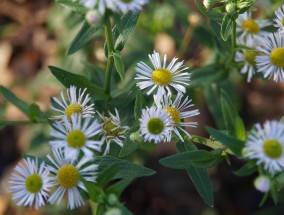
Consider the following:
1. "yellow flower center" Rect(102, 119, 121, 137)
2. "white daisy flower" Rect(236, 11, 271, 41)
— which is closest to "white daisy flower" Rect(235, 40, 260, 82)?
"white daisy flower" Rect(236, 11, 271, 41)

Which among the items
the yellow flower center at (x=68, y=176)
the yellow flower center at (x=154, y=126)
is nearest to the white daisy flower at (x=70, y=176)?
the yellow flower center at (x=68, y=176)

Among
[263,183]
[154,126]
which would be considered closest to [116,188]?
[154,126]

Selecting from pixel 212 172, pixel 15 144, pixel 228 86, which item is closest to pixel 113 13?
pixel 228 86

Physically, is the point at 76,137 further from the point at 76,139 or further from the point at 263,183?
the point at 263,183

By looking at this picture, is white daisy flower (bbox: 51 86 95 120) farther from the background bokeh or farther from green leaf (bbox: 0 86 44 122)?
the background bokeh

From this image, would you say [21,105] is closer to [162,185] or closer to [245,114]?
[162,185]

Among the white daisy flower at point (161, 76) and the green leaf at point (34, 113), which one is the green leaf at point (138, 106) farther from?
the green leaf at point (34, 113)
